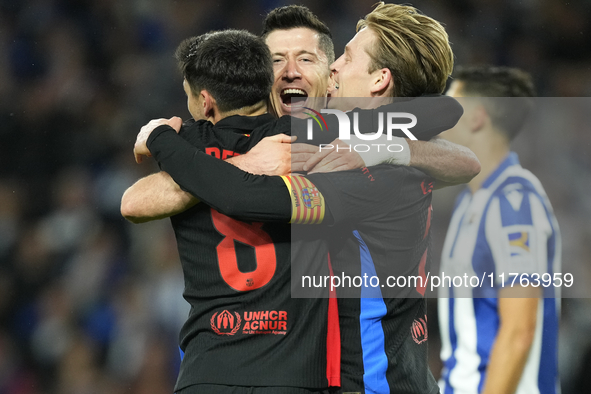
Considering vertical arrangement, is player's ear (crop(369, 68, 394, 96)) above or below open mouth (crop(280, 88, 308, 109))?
below

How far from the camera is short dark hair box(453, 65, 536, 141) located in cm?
318

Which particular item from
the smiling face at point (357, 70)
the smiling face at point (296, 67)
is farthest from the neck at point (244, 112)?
the smiling face at point (296, 67)

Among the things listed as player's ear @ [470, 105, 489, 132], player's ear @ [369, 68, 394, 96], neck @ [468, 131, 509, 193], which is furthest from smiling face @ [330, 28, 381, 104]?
player's ear @ [470, 105, 489, 132]

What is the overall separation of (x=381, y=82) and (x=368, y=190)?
1.84 feet

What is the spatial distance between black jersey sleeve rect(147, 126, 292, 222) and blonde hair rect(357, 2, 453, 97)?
75 centimetres

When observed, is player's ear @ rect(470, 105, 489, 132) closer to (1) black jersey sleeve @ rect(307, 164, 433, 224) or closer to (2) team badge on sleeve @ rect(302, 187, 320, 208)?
(1) black jersey sleeve @ rect(307, 164, 433, 224)

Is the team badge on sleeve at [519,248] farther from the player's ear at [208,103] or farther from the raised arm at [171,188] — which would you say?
the player's ear at [208,103]

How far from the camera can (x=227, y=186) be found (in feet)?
5.85

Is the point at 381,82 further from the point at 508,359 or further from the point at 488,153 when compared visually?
the point at 508,359

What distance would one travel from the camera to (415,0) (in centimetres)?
542

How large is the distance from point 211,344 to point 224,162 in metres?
0.54

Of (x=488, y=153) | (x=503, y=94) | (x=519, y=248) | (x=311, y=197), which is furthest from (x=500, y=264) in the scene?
(x=311, y=197)

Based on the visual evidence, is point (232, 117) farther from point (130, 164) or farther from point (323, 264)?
point (130, 164)

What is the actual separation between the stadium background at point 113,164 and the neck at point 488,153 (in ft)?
5.13
